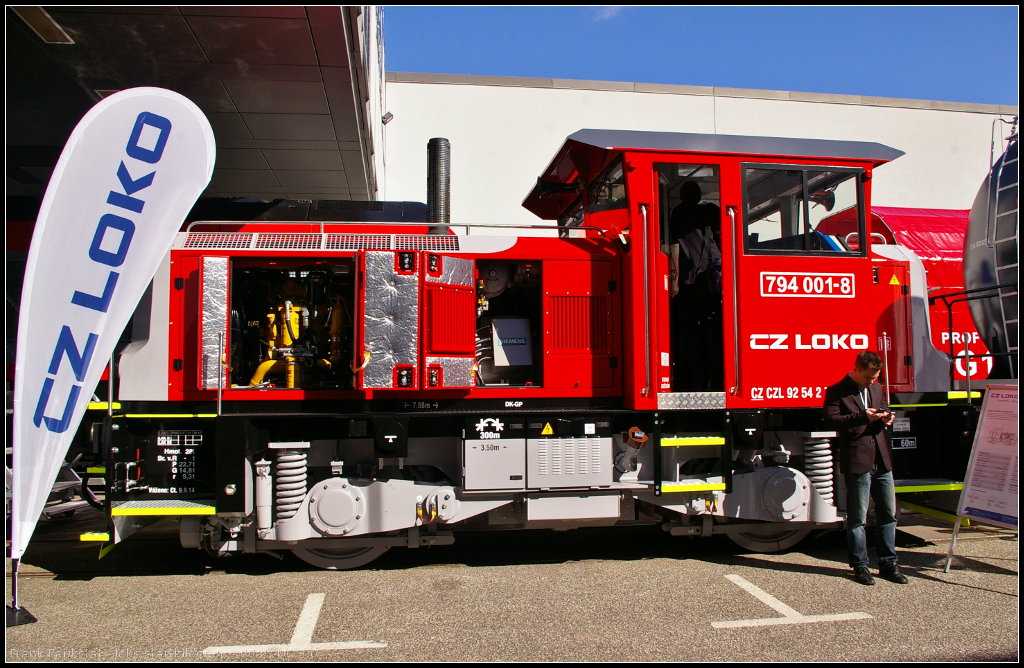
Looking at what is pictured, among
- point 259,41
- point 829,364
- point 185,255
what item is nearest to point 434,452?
point 185,255

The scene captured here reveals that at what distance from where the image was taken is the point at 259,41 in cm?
687

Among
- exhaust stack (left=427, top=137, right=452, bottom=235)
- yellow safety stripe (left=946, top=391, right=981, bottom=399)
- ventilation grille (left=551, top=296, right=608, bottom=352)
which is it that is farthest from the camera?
exhaust stack (left=427, top=137, right=452, bottom=235)

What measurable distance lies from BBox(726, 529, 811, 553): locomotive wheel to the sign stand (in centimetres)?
110

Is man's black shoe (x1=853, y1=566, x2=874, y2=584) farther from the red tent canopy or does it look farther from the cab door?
the red tent canopy

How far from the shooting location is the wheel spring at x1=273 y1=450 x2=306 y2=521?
4.97 meters

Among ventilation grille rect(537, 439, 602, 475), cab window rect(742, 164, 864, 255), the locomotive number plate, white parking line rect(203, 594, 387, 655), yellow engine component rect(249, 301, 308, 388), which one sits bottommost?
white parking line rect(203, 594, 387, 655)

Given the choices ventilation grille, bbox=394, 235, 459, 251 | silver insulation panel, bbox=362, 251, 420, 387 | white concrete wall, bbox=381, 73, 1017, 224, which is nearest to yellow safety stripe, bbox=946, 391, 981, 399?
ventilation grille, bbox=394, 235, 459, 251

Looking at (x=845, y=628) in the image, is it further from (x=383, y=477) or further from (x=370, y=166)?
(x=370, y=166)

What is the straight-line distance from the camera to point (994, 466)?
204 inches

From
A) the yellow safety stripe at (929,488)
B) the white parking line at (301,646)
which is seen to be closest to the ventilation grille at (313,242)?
the white parking line at (301,646)

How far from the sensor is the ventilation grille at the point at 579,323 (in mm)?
5465

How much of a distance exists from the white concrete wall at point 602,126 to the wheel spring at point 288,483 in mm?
10310

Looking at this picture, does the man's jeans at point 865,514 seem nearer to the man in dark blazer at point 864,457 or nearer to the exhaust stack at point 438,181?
the man in dark blazer at point 864,457

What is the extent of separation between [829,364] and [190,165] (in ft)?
16.7
